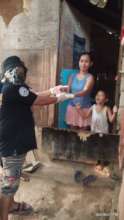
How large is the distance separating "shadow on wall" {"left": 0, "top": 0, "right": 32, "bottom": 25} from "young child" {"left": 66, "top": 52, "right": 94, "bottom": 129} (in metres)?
1.20

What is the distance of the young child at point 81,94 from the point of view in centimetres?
638

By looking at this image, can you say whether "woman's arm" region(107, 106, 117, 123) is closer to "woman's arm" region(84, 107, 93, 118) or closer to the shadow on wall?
"woman's arm" region(84, 107, 93, 118)

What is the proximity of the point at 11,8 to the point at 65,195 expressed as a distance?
300 cm

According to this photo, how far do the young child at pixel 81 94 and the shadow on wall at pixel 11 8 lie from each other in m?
1.20

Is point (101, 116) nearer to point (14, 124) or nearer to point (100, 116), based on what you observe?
point (100, 116)

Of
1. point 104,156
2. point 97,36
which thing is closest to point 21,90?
point 104,156

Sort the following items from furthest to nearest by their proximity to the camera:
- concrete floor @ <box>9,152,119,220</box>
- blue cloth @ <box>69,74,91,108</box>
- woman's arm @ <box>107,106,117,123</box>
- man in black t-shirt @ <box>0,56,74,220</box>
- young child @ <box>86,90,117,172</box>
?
1. blue cloth @ <box>69,74,91,108</box>
2. young child @ <box>86,90,117,172</box>
3. woman's arm @ <box>107,106,117,123</box>
4. concrete floor @ <box>9,152,119,220</box>
5. man in black t-shirt @ <box>0,56,74,220</box>

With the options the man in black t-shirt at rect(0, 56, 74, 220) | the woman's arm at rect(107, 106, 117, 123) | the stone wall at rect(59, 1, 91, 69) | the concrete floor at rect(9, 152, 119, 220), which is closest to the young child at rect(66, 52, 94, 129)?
the woman's arm at rect(107, 106, 117, 123)

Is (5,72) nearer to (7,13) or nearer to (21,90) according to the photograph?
(21,90)

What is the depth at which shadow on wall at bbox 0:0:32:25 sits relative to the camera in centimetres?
668

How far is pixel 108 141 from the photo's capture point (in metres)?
6.37

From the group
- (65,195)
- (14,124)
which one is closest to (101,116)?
(65,195)

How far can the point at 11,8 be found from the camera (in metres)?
6.76

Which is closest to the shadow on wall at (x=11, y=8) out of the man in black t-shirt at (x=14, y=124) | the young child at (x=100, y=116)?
the young child at (x=100, y=116)
